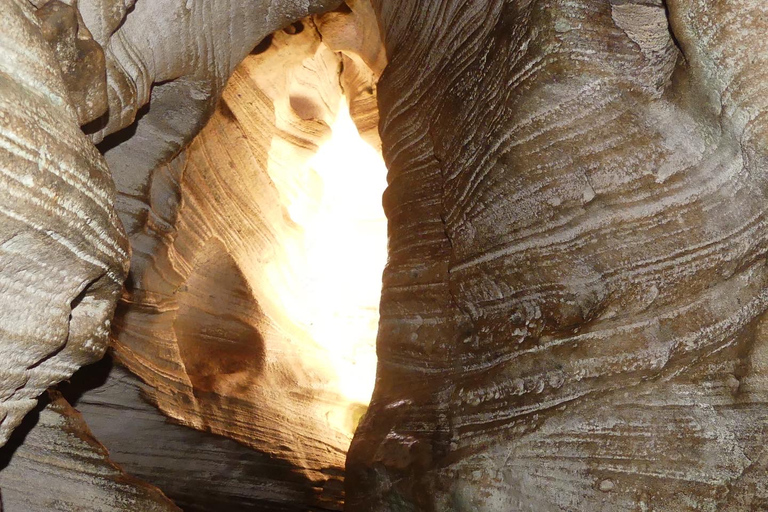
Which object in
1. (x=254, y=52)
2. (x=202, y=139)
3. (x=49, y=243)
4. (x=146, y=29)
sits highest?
(x=254, y=52)

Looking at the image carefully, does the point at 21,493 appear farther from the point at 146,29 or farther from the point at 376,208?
the point at 376,208

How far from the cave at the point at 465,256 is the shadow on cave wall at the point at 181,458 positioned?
0.6 inches

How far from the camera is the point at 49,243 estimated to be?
1.96 metres

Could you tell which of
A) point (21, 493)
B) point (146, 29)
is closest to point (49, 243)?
point (146, 29)

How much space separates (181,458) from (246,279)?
133 centimetres

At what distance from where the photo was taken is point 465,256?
3275mm

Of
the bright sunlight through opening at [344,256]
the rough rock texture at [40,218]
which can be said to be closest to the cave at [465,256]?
the rough rock texture at [40,218]

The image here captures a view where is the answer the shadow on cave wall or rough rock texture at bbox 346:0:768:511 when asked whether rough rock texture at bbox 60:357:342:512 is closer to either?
the shadow on cave wall

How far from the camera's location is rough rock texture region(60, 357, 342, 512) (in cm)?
452

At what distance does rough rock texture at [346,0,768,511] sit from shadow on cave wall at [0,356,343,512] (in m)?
1.90

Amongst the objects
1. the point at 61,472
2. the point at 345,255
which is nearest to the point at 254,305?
the point at 345,255

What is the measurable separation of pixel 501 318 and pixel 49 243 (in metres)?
1.85

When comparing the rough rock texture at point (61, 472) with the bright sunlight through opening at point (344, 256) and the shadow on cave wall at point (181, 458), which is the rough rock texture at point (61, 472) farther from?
the bright sunlight through opening at point (344, 256)

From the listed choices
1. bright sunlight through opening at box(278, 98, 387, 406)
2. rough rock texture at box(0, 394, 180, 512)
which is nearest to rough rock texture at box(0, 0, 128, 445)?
rough rock texture at box(0, 394, 180, 512)
